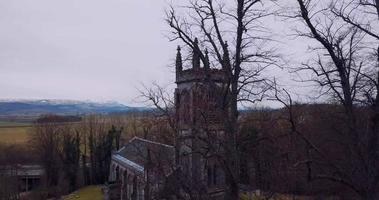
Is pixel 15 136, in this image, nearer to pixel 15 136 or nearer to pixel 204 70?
pixel 15 136

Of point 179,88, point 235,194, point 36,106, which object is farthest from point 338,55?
point 36,106

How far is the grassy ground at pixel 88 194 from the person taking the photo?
54344mm

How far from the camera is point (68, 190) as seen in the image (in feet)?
201

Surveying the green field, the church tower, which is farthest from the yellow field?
the church tower

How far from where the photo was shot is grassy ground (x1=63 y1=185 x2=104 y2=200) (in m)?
54.3

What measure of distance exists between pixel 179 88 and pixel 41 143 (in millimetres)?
50451

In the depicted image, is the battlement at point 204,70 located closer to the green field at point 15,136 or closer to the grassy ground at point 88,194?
the grassy ground at point 88,194

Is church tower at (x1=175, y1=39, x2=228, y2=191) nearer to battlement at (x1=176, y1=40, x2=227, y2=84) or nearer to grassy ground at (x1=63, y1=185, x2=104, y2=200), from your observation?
battlement at (x1=176, y1=40, x2=227, y2=84)

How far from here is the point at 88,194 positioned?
57250 millimetres

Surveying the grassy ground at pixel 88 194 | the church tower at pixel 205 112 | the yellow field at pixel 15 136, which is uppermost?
the church tower at pixel 205 112

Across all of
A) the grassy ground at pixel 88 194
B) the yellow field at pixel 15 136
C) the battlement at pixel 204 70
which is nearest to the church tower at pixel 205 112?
the battlement at pixel 204 70

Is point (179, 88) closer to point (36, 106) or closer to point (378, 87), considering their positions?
point (378, 87)

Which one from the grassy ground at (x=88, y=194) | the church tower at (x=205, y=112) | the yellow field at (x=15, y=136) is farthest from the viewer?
the yellow field at (x=15, y=136)

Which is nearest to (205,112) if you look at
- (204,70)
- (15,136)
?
(204,70)
